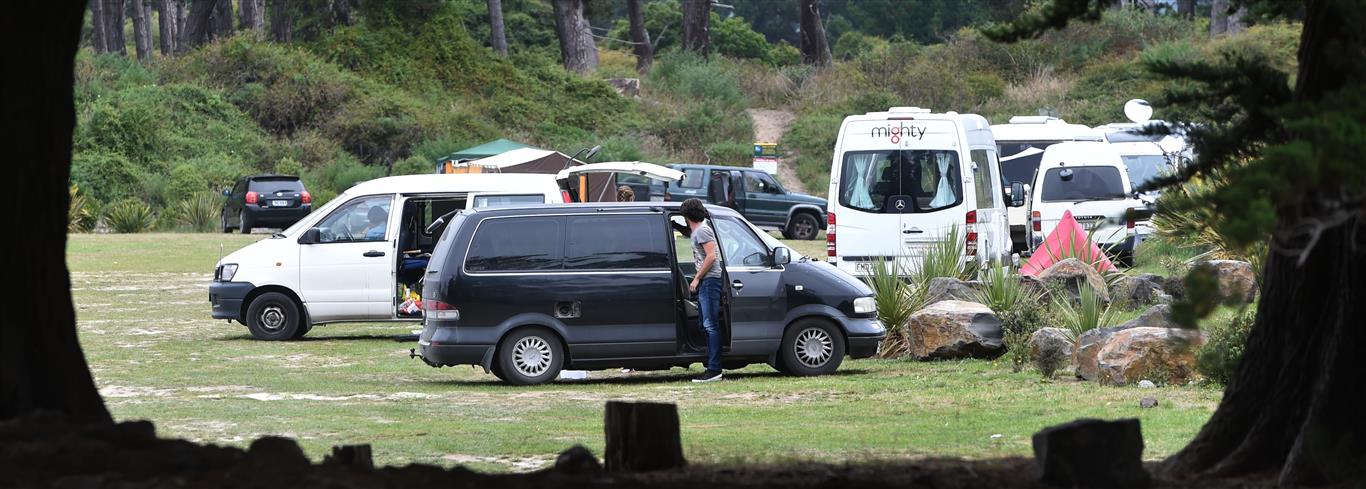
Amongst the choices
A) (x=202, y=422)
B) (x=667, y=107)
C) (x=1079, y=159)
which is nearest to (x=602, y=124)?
(x=667, y=107)

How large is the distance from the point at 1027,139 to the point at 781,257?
19368 mm

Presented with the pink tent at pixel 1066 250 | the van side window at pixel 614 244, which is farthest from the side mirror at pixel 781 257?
the pink tent at pixel 1066 250

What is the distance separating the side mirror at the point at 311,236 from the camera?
19.8 metres

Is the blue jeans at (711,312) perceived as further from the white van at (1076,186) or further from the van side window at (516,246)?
the white van at (1076,186)

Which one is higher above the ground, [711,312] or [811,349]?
[711,312]

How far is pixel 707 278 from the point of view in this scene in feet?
49.4

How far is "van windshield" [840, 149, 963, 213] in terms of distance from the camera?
74.3ft

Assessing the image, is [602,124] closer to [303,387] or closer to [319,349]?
[319,349]

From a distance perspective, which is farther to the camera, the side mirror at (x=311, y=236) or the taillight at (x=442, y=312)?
the side mirror at (x=311, y=236)

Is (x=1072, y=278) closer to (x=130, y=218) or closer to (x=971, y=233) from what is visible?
(x=971, y=233)

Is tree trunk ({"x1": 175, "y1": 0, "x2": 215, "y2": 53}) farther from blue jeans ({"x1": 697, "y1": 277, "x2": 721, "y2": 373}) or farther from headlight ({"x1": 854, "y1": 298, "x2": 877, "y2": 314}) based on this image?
blue jeans ({"x1": 697, "y1": 277, "x2": 721, "y2": 373})

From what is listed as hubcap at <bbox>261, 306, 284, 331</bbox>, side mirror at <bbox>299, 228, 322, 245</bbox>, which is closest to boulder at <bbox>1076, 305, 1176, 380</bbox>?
side mirror at <bbox>299, 228, 322, 245</bbox>

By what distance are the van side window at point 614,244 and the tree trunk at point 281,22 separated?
4750 cm

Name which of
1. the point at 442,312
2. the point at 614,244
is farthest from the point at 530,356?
the point at 614,244
